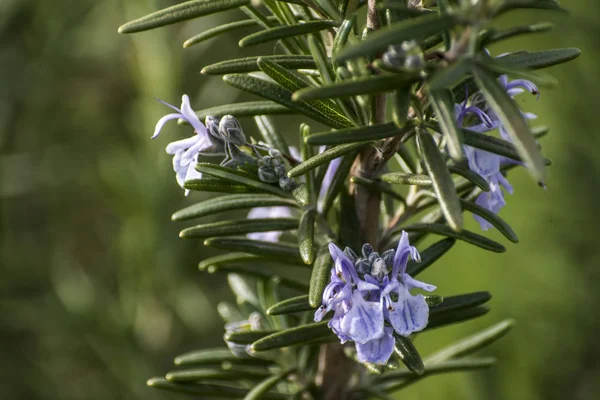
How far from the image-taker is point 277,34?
0.72 meters

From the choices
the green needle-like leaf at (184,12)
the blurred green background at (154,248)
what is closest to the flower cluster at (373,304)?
the green needle-like leaf at (184,12)

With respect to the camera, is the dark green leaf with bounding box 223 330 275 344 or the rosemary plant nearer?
the rosemary plant

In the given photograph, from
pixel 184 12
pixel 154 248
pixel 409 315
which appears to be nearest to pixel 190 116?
pixel 184 12

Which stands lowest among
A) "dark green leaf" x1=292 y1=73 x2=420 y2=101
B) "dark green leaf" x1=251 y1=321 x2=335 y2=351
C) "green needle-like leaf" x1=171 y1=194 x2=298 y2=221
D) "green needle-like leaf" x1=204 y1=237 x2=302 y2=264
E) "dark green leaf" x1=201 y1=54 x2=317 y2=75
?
"dark green leaf" x1=251 y1=321 x2=335 y2=351

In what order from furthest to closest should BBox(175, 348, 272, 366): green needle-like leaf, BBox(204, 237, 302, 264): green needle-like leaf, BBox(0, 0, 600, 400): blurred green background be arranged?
1. BBox(0, 0, 600, 400): blurred green background
2. BBox(175, 348, 272, 366): green needle-like leaf
3. BBox(204, 237, 302, 264): green needle-like leaf

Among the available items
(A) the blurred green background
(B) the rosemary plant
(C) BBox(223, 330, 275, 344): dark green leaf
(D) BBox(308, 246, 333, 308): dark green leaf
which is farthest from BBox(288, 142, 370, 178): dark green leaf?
(A) the blurred green background

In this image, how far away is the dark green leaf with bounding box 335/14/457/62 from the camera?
0.55m

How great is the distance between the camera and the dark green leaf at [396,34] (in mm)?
549

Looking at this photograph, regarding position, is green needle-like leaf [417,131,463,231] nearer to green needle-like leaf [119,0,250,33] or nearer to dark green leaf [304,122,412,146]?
dark green leaf [304,122,412,146]

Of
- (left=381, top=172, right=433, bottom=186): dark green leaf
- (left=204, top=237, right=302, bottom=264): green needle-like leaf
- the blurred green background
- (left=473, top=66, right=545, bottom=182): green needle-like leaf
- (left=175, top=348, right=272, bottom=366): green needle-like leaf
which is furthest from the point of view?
the blurred green background

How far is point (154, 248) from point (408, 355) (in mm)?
1266

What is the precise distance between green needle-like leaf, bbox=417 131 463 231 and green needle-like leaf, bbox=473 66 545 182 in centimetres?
9

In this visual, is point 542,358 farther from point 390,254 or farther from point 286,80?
point 286,80

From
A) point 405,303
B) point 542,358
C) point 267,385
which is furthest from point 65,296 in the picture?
point 405,303
